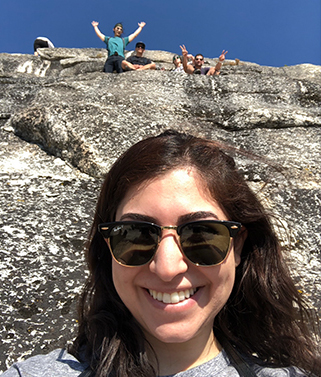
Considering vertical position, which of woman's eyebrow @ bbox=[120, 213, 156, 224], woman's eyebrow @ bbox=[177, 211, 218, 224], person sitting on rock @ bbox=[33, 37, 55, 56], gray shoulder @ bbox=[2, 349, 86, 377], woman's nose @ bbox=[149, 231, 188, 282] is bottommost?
gray shoulder @ bbox=[2, 349, 86, 377]

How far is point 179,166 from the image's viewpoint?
1.97 meters

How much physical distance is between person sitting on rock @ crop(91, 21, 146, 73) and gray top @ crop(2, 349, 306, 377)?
10029 mm

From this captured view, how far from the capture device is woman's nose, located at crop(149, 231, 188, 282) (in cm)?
175

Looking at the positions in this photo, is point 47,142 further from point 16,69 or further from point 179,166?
point 16,69

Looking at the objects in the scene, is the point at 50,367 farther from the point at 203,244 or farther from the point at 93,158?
the point at 93,158

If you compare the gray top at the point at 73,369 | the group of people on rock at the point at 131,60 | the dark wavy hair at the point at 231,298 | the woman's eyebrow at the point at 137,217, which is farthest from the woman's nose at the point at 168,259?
the group of people on rock at the point at 131,60

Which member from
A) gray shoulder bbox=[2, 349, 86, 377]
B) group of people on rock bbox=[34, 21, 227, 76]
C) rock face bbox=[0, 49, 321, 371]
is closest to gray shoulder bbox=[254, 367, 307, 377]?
gray shoulder bbox=[2, 349, 86, 377]

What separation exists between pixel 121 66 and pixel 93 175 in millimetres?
6732

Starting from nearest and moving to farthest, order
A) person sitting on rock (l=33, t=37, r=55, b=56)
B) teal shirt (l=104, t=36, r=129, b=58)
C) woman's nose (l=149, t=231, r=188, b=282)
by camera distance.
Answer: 1. woman's nose (l=149, t=231, r=188, b=282)
2. teal shirt (l=104, t=36, r=129, b=58)
3. person sitting on rock (l=33, t=37, r=55, b=56)

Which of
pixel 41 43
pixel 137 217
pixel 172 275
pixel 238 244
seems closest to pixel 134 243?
pixel 137 217

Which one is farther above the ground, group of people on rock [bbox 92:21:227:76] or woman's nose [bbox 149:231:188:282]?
group of people on rock [bbox 92:21:227:76]

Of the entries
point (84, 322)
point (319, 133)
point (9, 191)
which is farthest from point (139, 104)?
point (84, 322)

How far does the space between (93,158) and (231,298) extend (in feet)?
11.3

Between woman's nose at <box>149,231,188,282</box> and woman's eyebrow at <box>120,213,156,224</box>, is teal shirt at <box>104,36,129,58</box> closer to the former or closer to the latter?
woman's eyebrow at <box>120,213,156,224</box>
